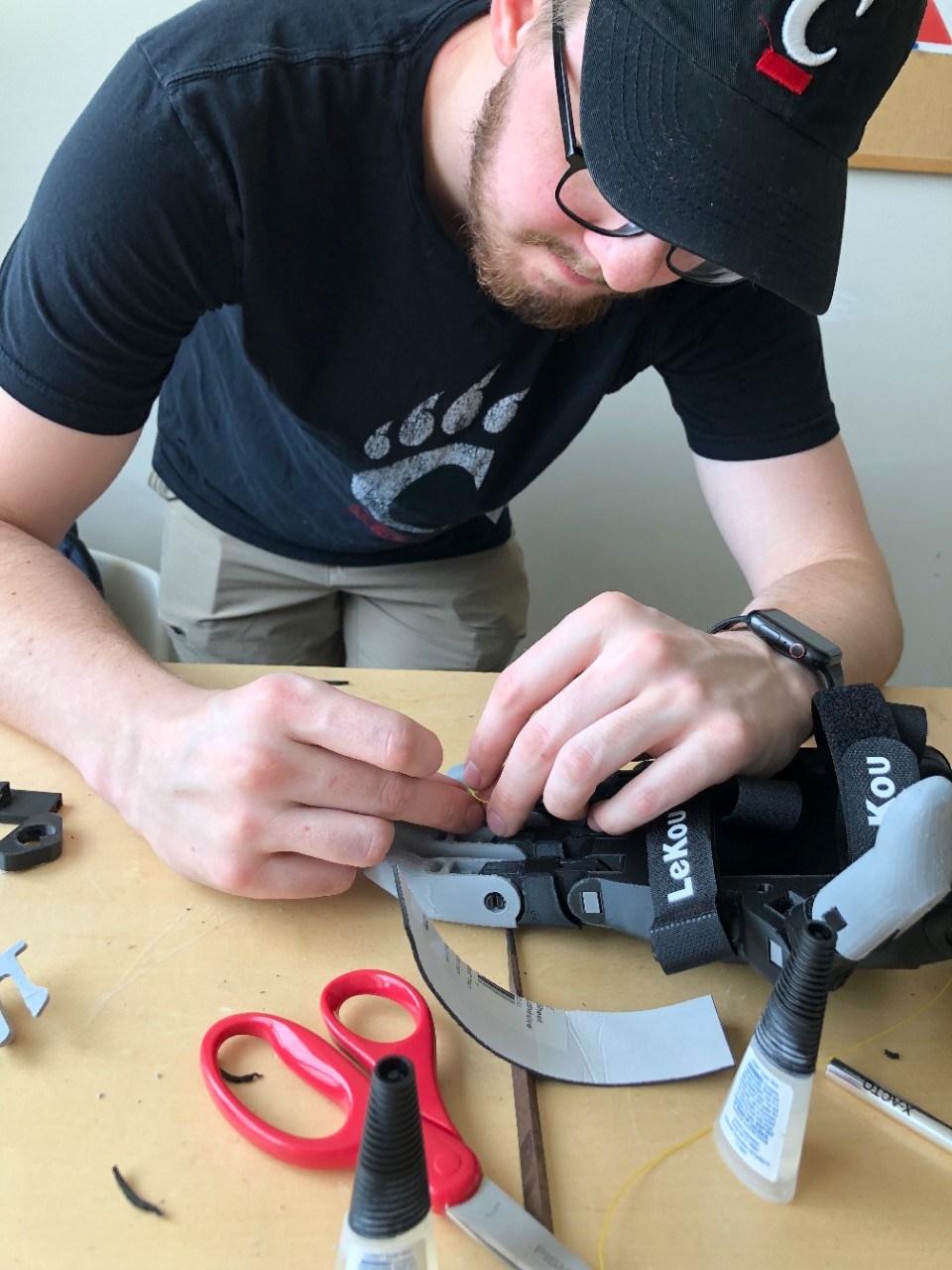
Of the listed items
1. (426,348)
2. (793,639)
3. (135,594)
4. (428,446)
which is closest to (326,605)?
(135,594)

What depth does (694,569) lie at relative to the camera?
1802 mm

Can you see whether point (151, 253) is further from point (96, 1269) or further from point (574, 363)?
point (96, 1269)

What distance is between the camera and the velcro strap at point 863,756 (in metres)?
0.52

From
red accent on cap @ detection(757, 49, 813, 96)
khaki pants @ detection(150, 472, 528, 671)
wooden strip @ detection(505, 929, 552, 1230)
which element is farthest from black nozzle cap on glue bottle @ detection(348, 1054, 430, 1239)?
khaki pants @ detection(150, 472, 528, 671)

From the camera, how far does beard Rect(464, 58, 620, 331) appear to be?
73cm

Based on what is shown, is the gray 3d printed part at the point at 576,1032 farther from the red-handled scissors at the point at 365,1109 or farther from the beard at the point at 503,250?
the beard at the point at 503,250

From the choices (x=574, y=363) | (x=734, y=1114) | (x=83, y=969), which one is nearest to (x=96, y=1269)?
(x=83, y=969)

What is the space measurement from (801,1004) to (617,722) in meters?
0.22

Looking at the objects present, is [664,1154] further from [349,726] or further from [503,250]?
[503,250]

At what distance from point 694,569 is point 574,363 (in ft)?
2.82

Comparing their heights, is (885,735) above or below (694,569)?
above

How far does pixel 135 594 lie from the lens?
135 centimetres

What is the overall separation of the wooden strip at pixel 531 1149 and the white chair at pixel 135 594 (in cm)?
98

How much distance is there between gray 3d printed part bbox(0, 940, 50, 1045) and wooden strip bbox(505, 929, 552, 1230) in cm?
26
